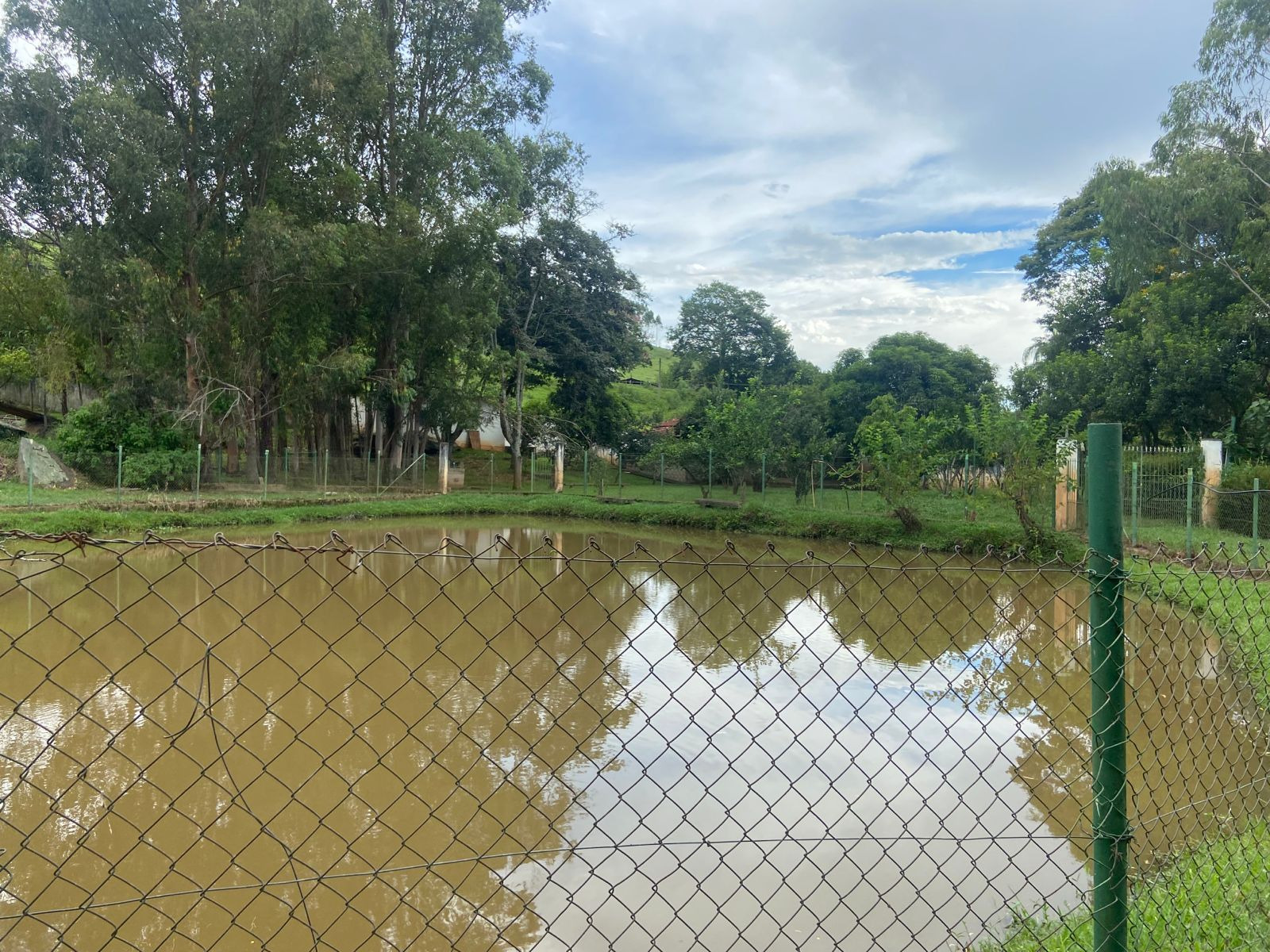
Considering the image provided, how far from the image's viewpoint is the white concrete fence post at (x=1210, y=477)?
1275 centimetres

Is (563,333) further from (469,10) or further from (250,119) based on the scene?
(250,119)

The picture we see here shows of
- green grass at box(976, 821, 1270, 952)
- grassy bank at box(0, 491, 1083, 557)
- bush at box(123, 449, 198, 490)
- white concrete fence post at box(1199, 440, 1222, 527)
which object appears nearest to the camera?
green grass at box(976, 821, 1270, 952)

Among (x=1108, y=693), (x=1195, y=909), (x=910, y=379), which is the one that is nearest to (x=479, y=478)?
(x=910, y=379)

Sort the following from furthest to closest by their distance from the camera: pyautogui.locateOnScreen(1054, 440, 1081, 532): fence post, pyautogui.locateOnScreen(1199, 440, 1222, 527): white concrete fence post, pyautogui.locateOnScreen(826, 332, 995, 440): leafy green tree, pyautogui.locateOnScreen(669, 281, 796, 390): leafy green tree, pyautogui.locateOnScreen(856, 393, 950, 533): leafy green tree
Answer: pyautogui.locateOnScreen(669, 281, 796, 390): leafy green tree
pyautogui.locateOnScreen(826, 332, 995, 440): leafy green tree
pyautogui.locateOnScreen(856, 393, 950, 533): leafy green tree
pyautogui.locateOnScreen(1054, 440, 1081, 532): fence post
pyautogui.locateOnScreen(1199, 440, 1222, 527): white concrete fence post

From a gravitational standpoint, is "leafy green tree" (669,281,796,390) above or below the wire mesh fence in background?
above

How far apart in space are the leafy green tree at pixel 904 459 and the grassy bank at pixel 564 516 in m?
0.37

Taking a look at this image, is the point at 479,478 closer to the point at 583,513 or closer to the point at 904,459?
the point at 583,513

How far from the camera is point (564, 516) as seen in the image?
59.0 ft

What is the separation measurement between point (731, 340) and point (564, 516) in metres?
13.4

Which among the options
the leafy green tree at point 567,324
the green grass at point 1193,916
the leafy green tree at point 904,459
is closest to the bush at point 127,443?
the leafy green tree at point 567,324

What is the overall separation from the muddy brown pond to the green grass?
205 mm

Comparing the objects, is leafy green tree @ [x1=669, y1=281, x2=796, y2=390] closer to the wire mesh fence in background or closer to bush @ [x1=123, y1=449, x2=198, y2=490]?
the wire mesh fence in background

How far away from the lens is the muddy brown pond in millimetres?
2799

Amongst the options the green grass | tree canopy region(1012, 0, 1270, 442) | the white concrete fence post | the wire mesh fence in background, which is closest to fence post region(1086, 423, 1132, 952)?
the green grass
